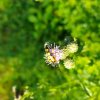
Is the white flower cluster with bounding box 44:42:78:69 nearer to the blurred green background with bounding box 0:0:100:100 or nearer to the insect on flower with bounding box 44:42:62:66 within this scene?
the insect on flower with bounding box 44:42:62:66

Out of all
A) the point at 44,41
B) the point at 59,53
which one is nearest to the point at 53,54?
the point at 59,53

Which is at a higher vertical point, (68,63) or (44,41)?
(44,41)

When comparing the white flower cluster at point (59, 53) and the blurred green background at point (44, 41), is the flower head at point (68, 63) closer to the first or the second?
the white flower cluster at point (59, 53)

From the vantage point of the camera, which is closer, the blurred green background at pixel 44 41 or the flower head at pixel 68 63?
the flower head at pixel 68 63

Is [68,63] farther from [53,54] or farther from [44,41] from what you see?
[44,41]

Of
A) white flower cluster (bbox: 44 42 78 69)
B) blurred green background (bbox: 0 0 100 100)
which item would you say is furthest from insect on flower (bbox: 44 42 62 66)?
blurred green background (bbox: 0 0 100 100)

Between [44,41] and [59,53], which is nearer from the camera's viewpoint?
[59,53]

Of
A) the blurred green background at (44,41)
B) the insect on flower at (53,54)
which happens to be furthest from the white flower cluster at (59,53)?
the blurred green background at (44,41)

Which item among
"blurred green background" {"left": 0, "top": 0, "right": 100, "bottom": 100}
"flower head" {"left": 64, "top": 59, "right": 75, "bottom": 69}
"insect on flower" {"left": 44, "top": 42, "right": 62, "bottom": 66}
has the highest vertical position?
"blurred green background" {"left": 0, "top": 0, "right": 100, "bottom": 100}
